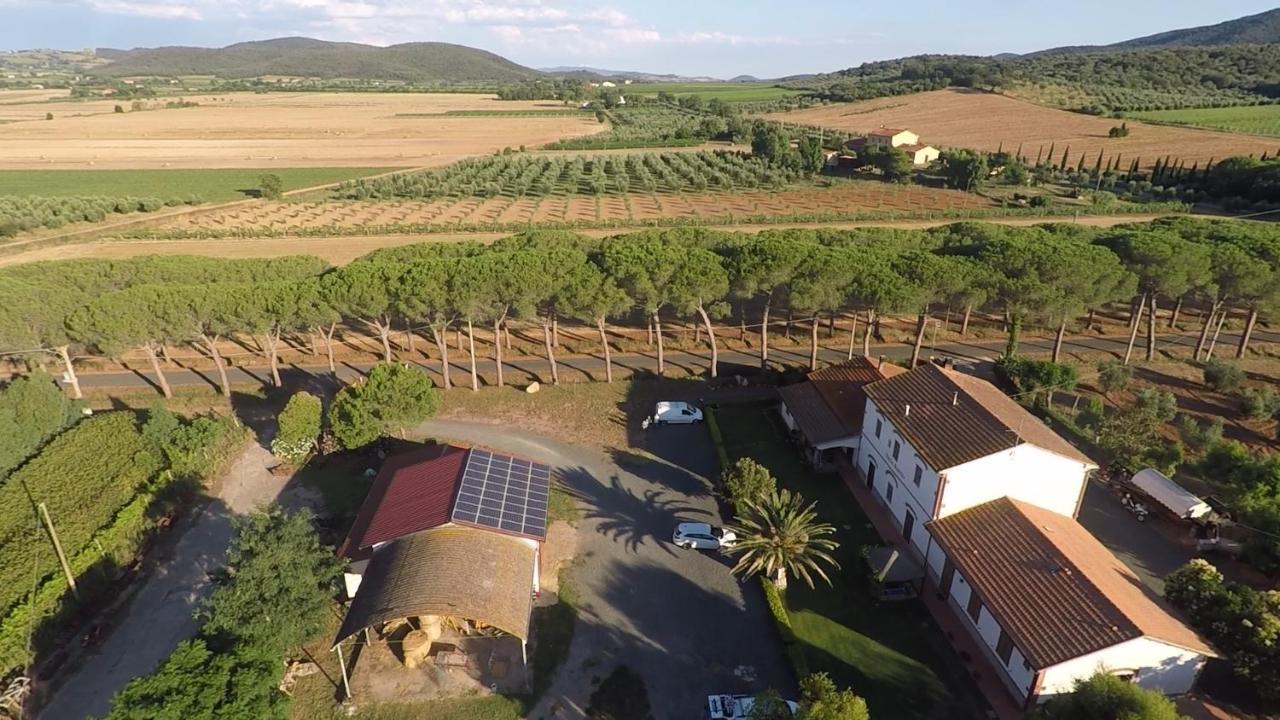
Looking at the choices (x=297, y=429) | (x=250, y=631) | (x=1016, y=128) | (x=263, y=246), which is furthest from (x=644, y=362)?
(x=1016, y=128)

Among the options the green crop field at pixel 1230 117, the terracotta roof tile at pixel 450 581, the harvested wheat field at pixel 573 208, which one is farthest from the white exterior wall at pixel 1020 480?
the green crop field at pixel 1230 117

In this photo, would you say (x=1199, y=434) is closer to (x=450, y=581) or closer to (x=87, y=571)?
(x=450, y=581)

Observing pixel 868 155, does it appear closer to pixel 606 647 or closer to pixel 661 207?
pixel 661 207

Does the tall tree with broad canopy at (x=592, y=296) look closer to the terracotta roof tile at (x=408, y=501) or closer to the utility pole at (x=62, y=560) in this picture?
the terracotta roof tile at (x=408, y=501)

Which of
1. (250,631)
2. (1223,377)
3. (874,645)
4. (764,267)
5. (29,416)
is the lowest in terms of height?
(874,645)

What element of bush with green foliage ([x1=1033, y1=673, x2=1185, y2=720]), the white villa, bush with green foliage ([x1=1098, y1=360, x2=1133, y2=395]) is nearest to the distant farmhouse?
bush with green foliage ([x1=1098, y1=360, x2=1133, y2=395])

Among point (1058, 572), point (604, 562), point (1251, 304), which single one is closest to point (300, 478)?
point (604, 562)
